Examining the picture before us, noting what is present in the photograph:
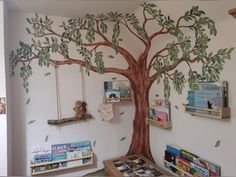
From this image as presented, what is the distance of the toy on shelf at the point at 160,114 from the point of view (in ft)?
6.57

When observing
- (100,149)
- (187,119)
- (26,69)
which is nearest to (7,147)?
(26,69)

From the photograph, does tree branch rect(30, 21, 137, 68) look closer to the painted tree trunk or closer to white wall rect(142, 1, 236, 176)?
the painted tree trunk

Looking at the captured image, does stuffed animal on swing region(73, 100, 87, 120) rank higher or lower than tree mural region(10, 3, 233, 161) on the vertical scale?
lower

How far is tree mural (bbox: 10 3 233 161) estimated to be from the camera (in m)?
1.62

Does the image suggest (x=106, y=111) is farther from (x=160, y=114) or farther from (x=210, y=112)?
(x=210, y=112)

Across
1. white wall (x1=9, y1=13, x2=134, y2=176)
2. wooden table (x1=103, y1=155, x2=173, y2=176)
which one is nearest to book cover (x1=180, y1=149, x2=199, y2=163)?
wooden table (x1=103, y1=155, x2=173, y2=176)

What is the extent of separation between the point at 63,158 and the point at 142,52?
138cm

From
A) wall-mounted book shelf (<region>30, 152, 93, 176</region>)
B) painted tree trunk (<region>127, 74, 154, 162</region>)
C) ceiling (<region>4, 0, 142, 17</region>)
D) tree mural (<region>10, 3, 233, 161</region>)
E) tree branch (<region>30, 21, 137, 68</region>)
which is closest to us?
tree mural (<region>10, 3, 233, 161</region>)

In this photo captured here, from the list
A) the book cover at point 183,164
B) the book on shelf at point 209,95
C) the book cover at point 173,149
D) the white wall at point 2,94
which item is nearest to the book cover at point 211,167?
the book cover at point 183,164

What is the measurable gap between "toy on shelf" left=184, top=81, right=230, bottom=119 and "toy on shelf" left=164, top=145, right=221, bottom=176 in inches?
14.2

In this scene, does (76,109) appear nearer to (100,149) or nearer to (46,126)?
(46,126)

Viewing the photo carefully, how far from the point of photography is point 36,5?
181 cm

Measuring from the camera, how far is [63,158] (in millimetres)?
2084

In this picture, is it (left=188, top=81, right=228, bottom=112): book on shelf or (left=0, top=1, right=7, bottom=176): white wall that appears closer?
(left=188, top=81, right=228, bottom=112): book on shelf
